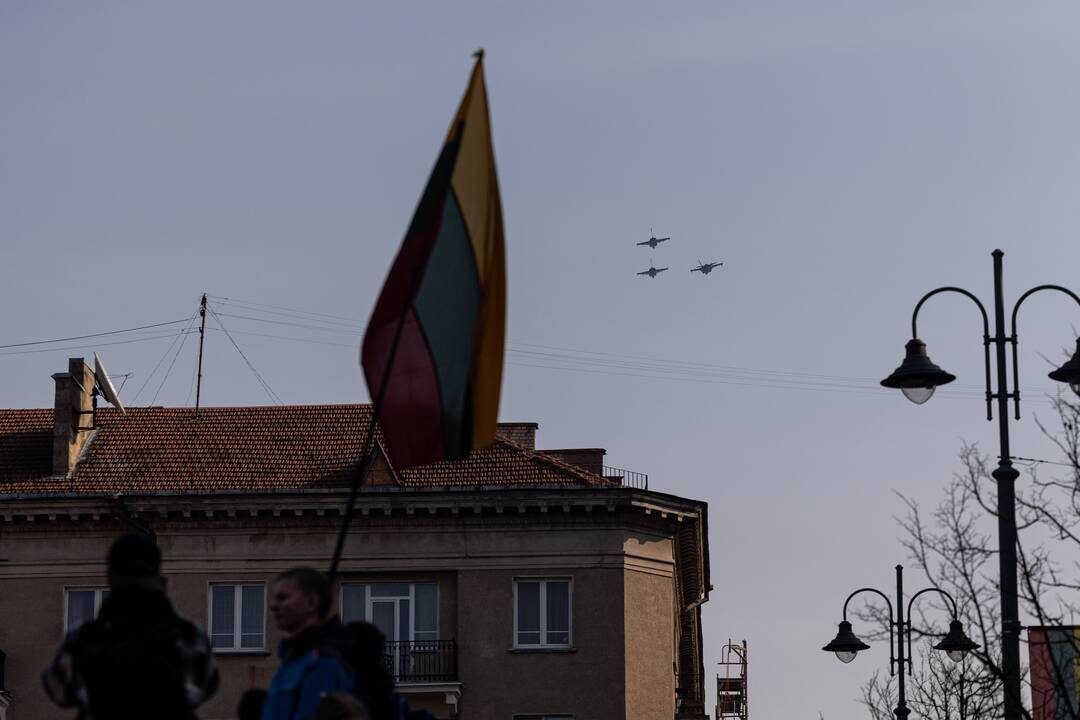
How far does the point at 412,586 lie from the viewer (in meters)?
46.4

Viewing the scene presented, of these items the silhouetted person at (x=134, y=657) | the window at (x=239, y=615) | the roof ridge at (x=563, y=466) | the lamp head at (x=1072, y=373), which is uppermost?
the roof ridge at (x=563, y=466)

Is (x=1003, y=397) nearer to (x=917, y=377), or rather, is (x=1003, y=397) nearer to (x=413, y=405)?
(x=917, y=377)

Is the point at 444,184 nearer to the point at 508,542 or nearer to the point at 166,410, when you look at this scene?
the point at 508,542

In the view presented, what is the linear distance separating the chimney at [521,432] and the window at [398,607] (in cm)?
648

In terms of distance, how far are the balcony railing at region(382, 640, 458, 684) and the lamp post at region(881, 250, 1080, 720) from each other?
22886 mm

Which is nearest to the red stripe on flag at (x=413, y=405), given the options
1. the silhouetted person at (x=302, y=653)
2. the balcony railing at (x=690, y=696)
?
the silhouetted person at (x=302, y=653)

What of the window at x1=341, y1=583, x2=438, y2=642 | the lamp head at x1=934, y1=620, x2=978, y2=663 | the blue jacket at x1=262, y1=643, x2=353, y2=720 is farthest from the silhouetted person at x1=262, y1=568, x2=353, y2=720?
the window at x1=341, y1=583, x2=438, y2=642

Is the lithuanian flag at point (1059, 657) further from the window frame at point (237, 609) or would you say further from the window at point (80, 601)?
the window at point (80, 601)

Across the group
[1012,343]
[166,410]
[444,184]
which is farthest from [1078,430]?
[166,410]

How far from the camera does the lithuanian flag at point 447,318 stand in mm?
12289

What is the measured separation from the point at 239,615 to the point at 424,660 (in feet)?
14.2

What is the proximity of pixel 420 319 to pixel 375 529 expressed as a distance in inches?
1355

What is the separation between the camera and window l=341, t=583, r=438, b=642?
4572 centimetres

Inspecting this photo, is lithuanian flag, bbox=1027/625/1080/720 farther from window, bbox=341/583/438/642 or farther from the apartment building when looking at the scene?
window, bbox=341/583/438/642
